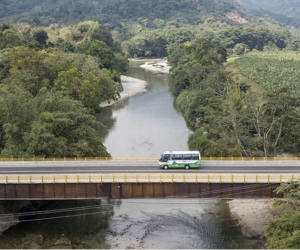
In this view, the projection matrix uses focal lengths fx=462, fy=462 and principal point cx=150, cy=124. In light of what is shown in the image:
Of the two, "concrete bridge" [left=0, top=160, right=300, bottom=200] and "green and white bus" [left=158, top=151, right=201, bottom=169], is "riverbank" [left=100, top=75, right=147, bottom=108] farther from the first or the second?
"concrete bridge" [left=0, top=160, right=300, bottom=200]

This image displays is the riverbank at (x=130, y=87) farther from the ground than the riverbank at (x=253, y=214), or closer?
closer

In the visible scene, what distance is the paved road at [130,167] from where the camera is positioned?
49.1 metres

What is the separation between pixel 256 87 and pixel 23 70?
52916 mm

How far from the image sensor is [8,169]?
50906mm

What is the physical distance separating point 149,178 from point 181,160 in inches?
234

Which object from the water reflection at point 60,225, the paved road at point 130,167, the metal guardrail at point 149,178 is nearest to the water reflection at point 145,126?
the water reflection at point 60,225

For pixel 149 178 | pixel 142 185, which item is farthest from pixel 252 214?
pixel 142 185

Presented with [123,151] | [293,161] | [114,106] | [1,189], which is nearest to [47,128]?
[1,189]

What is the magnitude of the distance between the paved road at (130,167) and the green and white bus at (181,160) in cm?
65

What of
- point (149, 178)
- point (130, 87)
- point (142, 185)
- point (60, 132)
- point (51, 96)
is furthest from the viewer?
point (130, 87)

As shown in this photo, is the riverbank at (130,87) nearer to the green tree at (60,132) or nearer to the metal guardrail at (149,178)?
the green tree at (60,132)

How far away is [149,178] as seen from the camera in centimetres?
4538

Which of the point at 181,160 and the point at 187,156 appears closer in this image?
the point at 187,156

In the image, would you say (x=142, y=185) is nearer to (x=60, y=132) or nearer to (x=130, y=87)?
(x=60, y=132)
